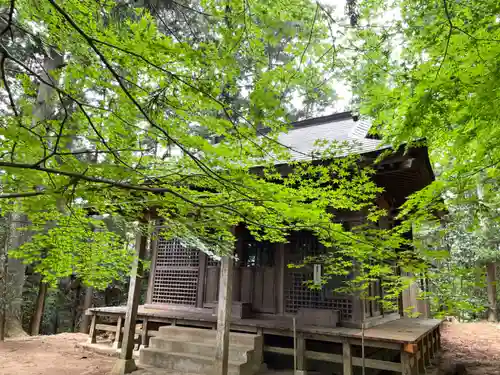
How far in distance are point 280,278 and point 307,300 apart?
0.87m

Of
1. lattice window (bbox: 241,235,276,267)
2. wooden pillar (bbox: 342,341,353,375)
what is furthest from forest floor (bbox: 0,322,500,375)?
lattice window (bbox: 241,235,276,267)

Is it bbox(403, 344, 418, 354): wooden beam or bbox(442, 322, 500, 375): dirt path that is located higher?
bbox(403, 344, 418, 354): wooden beam

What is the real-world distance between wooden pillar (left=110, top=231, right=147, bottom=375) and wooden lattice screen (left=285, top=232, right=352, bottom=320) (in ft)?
11.1

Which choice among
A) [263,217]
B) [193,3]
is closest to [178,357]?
[263,217]

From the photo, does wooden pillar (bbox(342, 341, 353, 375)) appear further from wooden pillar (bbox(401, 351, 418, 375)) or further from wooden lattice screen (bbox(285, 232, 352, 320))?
wooden lattice screen (bbox(285, 232, 352, 320))

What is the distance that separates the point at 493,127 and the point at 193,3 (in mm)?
7580

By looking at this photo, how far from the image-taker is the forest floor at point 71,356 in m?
6.68

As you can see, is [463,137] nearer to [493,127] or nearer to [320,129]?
[493,127]

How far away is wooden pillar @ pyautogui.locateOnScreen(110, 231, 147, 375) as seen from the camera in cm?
630

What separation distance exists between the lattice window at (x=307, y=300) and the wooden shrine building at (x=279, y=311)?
23 mm

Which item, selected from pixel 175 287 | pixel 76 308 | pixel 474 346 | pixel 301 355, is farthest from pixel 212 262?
pixel 76 308

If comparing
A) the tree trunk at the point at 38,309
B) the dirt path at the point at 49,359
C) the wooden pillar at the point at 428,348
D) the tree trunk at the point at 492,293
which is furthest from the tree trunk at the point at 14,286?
the tree trunk at the point at 492,293

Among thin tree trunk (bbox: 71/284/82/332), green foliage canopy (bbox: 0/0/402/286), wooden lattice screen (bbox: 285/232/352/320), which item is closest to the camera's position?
green foliage canopy (bbox: 0/0/402/286)

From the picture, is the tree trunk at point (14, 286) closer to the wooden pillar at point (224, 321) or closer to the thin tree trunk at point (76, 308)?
the thin tree trunk at point (76, 308)
